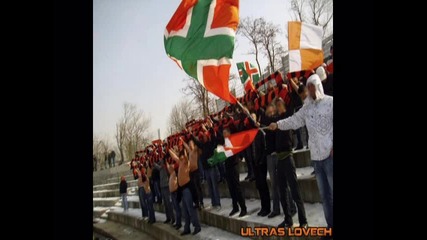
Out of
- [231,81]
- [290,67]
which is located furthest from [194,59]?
[290,67]

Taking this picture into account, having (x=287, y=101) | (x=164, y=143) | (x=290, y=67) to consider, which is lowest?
(x=164, y=143)

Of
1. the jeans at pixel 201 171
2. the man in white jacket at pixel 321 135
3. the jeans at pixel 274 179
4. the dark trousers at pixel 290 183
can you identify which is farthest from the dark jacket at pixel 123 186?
the man in white jacket at pixel 321 135

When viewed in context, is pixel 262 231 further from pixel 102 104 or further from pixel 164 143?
pixel 102 104

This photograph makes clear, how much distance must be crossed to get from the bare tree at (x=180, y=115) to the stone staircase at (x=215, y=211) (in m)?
0.62

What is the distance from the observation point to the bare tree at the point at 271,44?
4172mm

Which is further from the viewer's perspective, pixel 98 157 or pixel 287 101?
pixel 98 157

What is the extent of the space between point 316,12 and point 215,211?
200 cm

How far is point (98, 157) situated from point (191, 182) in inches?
40.1

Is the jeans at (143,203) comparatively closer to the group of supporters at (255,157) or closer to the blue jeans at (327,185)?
the group of supporters at (255,157)

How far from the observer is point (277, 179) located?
407 cm

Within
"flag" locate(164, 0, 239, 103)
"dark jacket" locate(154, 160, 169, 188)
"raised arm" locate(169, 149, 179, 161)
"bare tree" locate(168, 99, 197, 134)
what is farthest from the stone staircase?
"flag" locate(164, 0, 239, 103)

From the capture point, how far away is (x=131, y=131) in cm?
469

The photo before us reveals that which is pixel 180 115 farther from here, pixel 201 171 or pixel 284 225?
pixel 284 225

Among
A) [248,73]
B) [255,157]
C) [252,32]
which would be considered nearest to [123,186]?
[255,157]
